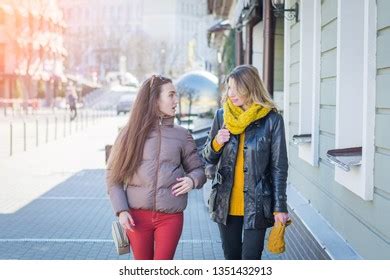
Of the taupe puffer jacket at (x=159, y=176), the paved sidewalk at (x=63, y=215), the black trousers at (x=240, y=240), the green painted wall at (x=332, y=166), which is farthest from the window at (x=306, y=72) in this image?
the taupe puffer jacket at (x=159, y=176)

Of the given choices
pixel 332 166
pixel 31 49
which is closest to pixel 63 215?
pixel 332 166

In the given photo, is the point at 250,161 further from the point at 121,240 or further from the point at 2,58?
the point at 2,58

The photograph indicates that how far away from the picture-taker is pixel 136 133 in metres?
3.42

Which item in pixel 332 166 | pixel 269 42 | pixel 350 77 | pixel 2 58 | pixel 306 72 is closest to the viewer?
pixel 350 77

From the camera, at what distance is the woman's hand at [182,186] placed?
11.1 feet

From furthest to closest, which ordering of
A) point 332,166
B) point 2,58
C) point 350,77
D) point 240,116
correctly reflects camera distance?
point 2,58 < point 332,166 < point 350,77 < point 240,116

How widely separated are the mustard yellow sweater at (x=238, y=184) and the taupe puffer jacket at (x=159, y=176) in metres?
0.18

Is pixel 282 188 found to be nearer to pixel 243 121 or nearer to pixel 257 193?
pixel 257 193

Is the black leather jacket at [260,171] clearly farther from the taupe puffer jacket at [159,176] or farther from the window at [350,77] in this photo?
the window at [350,77]

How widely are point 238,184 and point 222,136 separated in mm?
255

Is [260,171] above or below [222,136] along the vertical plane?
below

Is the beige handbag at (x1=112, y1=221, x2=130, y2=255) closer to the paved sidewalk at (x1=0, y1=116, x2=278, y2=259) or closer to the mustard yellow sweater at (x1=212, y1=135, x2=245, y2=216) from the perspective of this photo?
the mustard yellow sweater at (x1=212, y1=135, x2=245, y2=216)

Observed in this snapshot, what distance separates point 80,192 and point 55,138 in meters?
10.2

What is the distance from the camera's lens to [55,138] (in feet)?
64.4
